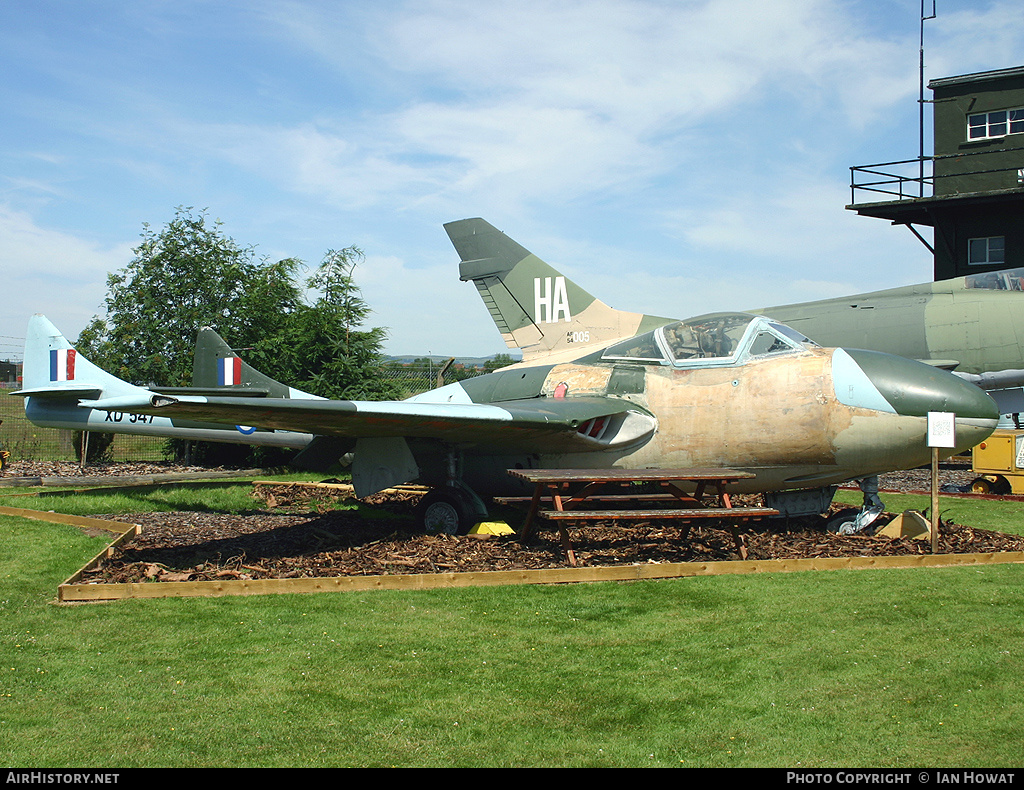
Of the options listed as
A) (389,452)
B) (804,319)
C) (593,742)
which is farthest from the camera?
(804,319)

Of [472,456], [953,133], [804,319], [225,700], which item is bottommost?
[225,700]

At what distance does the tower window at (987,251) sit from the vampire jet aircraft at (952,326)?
31.1ft

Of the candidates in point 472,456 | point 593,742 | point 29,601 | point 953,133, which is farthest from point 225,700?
point 953,133

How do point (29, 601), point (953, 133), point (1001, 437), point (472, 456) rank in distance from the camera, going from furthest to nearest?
point (953, 133) < point (1001, 437) < point (472, 456) < point (29, 601)

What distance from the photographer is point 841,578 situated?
6945mm

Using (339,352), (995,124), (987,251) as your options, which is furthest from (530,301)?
(995,124)

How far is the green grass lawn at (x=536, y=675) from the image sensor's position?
12.2 ft

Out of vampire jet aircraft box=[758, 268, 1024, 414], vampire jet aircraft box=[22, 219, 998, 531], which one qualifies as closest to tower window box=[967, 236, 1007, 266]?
vampire jet aircraft box=[758, 268, 1024, 414]

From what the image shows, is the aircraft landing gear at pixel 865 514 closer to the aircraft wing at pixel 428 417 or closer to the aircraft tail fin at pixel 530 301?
the aircraft wing at pixel 428 417

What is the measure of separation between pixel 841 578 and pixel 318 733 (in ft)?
16.4

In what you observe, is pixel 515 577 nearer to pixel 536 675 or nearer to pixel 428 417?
pixel 428 417

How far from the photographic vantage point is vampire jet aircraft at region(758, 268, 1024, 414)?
14875 mm

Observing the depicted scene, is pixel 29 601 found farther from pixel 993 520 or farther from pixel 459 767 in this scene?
pixel 993 520

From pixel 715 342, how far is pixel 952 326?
9053 millimetres
